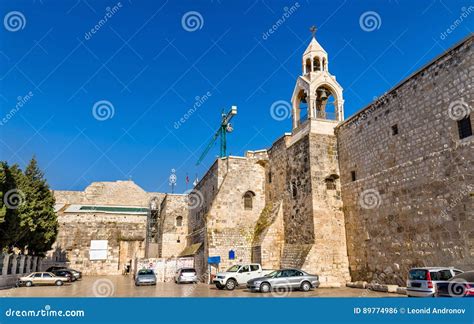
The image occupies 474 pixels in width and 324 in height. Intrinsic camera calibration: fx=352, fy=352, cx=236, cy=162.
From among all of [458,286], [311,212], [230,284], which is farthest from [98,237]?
[458,286]

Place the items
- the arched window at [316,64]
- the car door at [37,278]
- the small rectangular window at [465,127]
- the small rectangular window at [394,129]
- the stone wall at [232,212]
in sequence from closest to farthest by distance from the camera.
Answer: the small rectangular window at [465,127], the small rectangular window at [394,129], the arched window at [316,64], the car door at [37,278], the stone wall at [232,212]

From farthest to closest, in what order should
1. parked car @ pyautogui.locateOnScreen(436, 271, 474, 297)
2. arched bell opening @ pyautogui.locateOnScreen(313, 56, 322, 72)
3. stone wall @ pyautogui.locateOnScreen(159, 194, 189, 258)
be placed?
stone wall @ pyautogui.locateOnScreen(159, 194, 189, 258), arched bell opening @ pyautogui.locateOnScreen(313, 56, 322, 72), parked car @ pyautogui.locateOnScreen(436, 271, 474, 297)

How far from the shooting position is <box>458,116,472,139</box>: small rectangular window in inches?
457

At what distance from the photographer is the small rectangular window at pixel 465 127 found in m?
11.6

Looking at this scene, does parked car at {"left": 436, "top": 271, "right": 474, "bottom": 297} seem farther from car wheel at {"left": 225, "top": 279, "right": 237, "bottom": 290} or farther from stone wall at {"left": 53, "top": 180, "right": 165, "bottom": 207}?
Result: stone wall at {"left": 53, "top": 180, "right": 165, "bottom": 207}

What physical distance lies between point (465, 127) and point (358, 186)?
20.6ft

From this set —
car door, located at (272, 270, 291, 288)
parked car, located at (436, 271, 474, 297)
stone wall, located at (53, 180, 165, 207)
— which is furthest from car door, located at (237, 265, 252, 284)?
stone wall, located at (53, 180, 165, 207)

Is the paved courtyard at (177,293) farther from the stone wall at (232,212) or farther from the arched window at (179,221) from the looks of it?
the arched window at (179,221)

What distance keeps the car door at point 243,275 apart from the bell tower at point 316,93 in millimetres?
8293

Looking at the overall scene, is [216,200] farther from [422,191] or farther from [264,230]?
[422,191]

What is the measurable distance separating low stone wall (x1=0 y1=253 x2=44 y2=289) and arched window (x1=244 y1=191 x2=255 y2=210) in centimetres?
1501

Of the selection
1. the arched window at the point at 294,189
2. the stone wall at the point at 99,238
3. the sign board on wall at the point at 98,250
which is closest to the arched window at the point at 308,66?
the arched window at the point at 294,189

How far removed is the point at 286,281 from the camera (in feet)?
50.3

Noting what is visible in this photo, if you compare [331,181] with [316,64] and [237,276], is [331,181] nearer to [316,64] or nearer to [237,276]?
[237,276]
